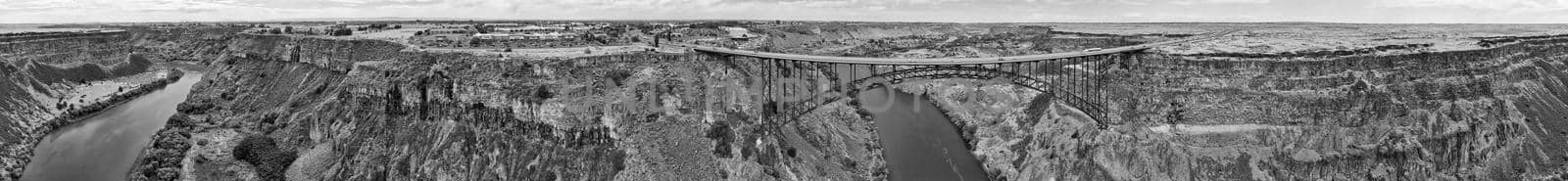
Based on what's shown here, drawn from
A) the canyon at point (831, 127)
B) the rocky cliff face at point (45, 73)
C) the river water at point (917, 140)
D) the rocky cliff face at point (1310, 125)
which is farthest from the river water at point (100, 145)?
the rocky cliff face at point (1310, 125)

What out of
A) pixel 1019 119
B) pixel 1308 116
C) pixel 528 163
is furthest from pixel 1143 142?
pixel 528 163

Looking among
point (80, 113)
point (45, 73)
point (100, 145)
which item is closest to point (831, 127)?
point (100, 145)

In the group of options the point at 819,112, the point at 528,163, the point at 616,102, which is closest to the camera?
the point at 528,163

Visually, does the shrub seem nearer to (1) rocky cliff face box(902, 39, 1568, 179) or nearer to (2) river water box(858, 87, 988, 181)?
(2) river water box(858, 87, 988, 181)

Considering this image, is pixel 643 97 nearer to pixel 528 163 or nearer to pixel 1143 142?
pixel 528 163

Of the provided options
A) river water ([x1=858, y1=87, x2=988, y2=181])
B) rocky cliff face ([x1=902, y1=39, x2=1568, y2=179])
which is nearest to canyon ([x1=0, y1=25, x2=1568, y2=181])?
rocky cliff face ([x1=902, y1=39, x2=1568, y2=179])
